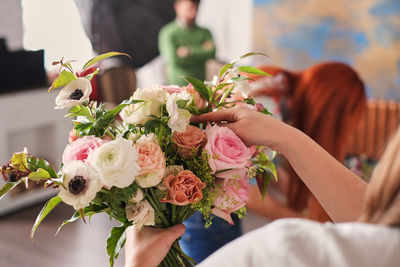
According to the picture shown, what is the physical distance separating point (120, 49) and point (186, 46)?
2.77ft

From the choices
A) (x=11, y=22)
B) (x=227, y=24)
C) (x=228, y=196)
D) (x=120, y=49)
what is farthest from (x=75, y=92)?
(x=227, y=24)

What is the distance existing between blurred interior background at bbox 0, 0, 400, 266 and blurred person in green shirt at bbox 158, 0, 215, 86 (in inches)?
6.5

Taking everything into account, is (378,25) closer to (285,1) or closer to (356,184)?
(285,1)

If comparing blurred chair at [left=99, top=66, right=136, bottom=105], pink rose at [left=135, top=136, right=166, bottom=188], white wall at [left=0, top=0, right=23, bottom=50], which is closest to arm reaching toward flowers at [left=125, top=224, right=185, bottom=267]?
pink rose at [left=135, top=136, right=166, bottom=188]

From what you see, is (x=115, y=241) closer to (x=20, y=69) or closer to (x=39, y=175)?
(x=39, y=175)

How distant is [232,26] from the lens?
588cm

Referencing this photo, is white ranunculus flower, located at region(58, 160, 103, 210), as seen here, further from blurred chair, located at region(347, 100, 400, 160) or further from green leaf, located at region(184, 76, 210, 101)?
blurred chair, located at region(347, 100, 400, 160)

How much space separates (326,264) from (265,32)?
4997 millimetres

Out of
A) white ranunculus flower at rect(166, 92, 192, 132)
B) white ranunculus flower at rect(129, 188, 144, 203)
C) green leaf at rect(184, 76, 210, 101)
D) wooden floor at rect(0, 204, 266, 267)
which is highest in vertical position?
green leaf at rect(184, 76, 210, 101)

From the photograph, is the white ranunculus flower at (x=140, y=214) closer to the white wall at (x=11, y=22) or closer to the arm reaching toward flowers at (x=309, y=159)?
the arm reaching toward flowers at (x=309, y=159)

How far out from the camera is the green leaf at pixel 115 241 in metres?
0.96

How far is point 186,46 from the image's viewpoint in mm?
4672

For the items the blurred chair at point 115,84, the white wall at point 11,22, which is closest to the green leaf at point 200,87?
the white wall at point 11,22

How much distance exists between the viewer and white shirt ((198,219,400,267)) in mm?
477
